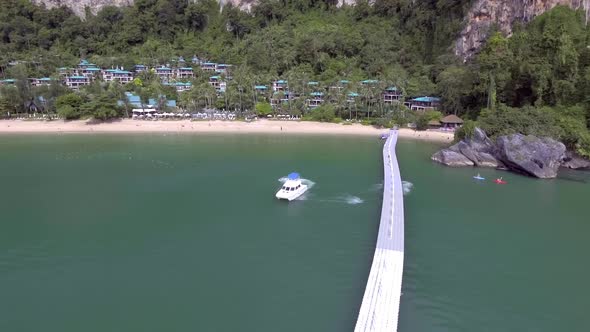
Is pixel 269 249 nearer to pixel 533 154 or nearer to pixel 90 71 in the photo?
pixel 533 154

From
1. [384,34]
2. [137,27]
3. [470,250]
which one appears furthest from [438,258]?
[137,27]

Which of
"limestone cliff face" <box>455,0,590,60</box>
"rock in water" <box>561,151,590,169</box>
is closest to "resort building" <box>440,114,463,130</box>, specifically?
"rock in water" <box>561,151,590,169</box>

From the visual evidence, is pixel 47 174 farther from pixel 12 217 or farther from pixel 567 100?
pixel 567 100

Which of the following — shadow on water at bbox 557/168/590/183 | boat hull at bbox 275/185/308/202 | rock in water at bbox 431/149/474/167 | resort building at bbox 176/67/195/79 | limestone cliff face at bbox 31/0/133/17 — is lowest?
boat hull at bbox 275/185/308/202

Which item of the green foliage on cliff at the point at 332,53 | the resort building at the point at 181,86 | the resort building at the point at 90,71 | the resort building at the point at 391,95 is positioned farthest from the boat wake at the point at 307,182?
the resort building at the point at 90,71

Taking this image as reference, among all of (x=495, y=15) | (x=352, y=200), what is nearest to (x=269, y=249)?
(x=352, y=200)

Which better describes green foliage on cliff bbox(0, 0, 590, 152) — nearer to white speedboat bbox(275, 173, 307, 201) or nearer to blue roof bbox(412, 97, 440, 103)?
blue roof bbox(412, 97, 440, 103)
